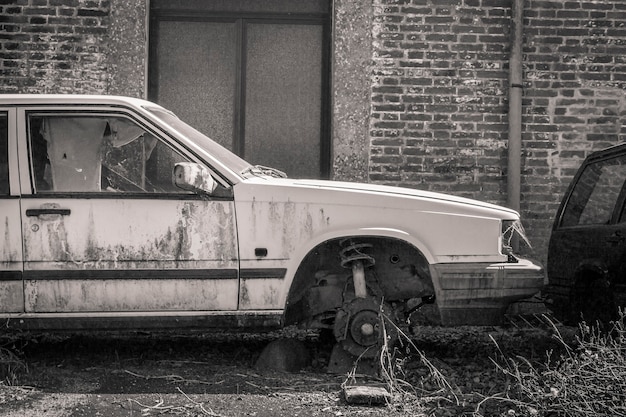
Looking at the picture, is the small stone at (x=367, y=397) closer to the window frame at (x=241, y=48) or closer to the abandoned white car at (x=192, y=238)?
the abandoned white car at (x=192, y=238)

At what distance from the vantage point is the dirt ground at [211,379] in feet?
15.4

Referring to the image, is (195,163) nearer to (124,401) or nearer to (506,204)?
(124,401)

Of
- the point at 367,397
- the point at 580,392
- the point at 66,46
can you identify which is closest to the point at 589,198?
the point at 580,392

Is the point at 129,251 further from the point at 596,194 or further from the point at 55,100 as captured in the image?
the point at 596,194

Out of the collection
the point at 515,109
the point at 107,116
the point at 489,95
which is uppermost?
the point at 489,95

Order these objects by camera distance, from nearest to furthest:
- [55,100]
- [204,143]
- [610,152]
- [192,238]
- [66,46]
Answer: [192,238], [55,100], [204,143], [610,152], [66,46]

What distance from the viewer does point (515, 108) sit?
28.9 feet

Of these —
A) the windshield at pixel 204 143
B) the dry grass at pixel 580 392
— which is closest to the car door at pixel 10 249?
the windshield at pixel 204 143

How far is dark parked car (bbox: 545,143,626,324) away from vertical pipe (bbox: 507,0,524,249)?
182cm

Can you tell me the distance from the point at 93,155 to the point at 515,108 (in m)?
4.75

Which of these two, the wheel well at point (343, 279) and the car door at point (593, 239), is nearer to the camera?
the wheel well at point (343, 279)

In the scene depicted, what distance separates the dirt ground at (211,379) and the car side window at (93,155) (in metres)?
1.15

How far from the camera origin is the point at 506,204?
8875 millimetres

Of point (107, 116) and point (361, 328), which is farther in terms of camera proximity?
point (107, 116)
